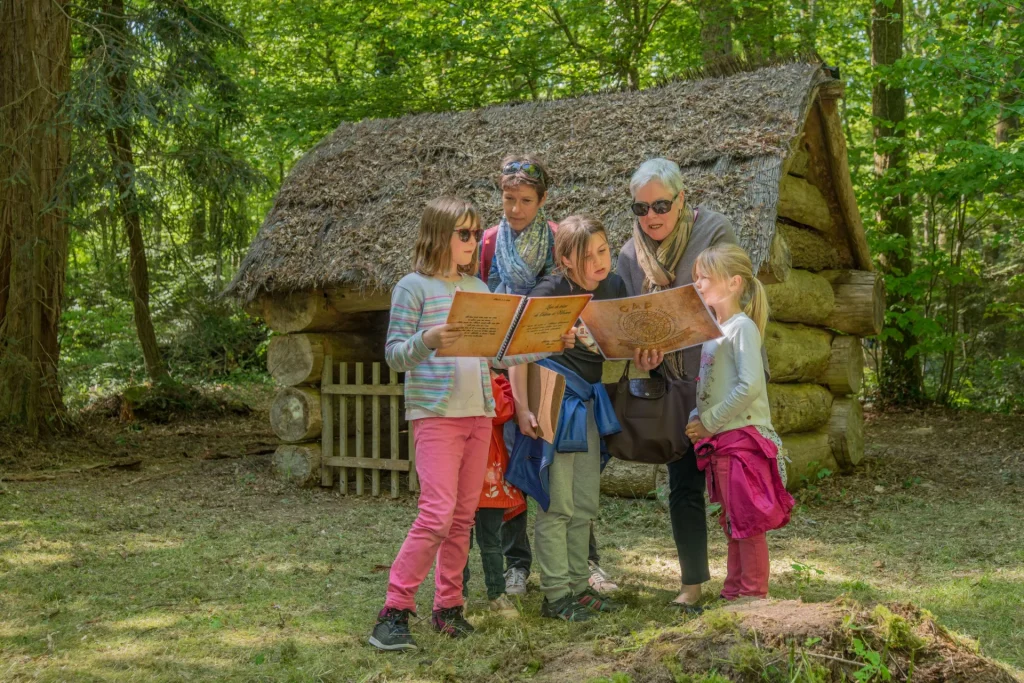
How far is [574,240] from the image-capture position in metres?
4.07

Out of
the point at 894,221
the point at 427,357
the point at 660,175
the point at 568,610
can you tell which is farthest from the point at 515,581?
the point at 894,221

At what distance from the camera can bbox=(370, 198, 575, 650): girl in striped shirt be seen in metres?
3.79

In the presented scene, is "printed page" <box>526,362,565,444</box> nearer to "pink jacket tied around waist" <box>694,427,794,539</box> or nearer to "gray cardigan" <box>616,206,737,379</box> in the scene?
"gray cardigan" <box>616,206,737,379</box>

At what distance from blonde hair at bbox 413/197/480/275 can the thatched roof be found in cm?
293

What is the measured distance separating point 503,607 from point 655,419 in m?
1.11

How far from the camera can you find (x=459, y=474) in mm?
4004

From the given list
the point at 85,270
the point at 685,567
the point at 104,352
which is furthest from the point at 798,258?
the point at 104,352

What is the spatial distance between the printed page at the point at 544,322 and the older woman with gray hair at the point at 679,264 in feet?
2.14

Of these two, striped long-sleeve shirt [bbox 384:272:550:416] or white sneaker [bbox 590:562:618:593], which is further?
white sneaker [bbox 590:562:618:593]

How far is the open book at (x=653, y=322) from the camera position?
3.66m

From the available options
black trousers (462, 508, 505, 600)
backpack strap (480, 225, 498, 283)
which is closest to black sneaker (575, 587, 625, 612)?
black trousers (462, 508, 505, 600)

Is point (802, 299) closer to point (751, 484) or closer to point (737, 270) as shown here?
point (737, 270)

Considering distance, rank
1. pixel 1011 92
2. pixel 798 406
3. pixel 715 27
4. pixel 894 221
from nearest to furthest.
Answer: pixel 798 406
pixel 1011 92
pixel 894 221
pixel 715 27

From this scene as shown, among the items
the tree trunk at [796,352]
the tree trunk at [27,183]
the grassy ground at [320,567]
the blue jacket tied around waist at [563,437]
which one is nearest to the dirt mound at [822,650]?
the grassy ground at [320,567]
